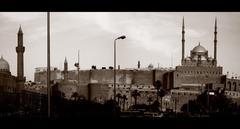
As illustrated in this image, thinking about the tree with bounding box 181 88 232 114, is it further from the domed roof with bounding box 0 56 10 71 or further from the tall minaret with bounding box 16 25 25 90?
the domed roof with bounding box 0 56 10 71

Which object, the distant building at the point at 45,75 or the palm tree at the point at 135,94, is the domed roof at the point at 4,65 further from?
the distant building at the point at 45,75

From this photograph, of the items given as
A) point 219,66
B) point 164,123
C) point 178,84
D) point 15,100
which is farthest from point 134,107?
point 164,123

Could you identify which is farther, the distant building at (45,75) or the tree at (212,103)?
the distant building at (45,75)

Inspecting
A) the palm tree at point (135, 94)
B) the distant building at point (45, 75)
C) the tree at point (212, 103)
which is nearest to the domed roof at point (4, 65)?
the palm tree at point (135, 94)

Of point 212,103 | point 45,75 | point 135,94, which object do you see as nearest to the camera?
point 212,103

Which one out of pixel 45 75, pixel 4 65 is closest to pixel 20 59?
pixel 4 65

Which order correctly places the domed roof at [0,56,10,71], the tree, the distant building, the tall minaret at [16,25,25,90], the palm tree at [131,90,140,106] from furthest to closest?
the distant building < the palm tree at [131,90,140,106] < the tree < the domed roof at [0,56,10,71] < the tall minaret at [16,25,25,90]

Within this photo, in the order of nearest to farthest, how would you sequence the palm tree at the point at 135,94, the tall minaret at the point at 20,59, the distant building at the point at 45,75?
1. the tall minaret at the point at 20,59
2. the palm tree at the point at 135,94
3. the distant building at the point at 45,75

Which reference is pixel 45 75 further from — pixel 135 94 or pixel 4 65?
pixel 4 65

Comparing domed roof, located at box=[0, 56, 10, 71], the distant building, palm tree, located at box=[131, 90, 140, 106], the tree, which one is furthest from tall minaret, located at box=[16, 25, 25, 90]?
the distant building

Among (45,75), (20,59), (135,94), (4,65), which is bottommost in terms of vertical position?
(135,94)

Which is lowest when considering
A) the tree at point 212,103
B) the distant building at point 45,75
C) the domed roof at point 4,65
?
the tree at point 212,103
